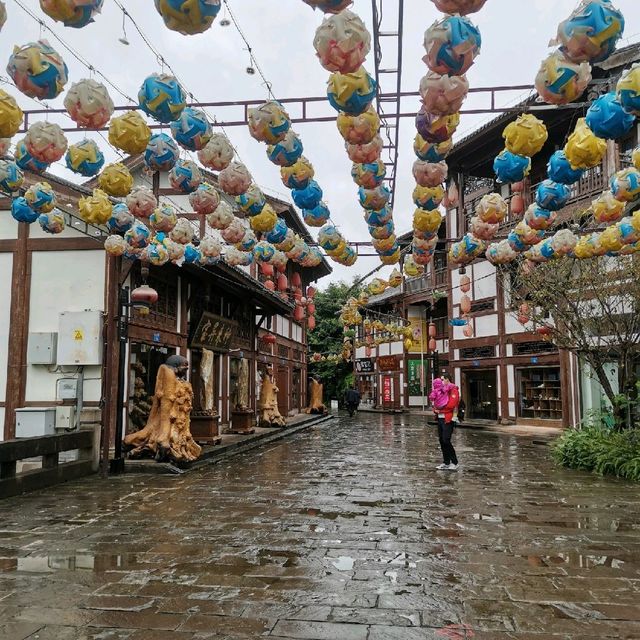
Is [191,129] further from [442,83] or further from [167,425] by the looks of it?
[167,425]

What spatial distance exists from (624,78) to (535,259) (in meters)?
5.66

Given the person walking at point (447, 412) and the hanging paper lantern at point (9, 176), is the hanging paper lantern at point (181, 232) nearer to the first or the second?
the hanging paper lantern at point (9, 176)

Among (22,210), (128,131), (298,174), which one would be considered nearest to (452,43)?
(298,174)

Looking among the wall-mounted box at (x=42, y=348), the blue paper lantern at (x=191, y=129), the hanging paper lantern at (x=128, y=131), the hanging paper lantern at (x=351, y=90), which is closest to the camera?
the hanging paper lantern at (x=351, y=90)

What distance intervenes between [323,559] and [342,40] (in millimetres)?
4710

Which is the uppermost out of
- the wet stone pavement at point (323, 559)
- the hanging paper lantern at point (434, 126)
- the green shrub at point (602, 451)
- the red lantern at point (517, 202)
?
the red lantern at point (517, 202)

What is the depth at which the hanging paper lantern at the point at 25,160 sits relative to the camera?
6844mm

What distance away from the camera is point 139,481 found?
10570 mm

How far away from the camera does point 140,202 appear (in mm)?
8711

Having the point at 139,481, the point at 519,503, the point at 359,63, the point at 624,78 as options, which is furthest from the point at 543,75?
the point at 139,481

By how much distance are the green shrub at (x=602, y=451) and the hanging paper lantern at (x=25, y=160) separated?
417 inches

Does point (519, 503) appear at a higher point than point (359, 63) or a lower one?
lower

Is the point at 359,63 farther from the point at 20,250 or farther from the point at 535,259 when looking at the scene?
the point at 20,250

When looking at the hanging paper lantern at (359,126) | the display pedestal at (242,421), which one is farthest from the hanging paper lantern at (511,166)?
the display pedestal at (242,421)
